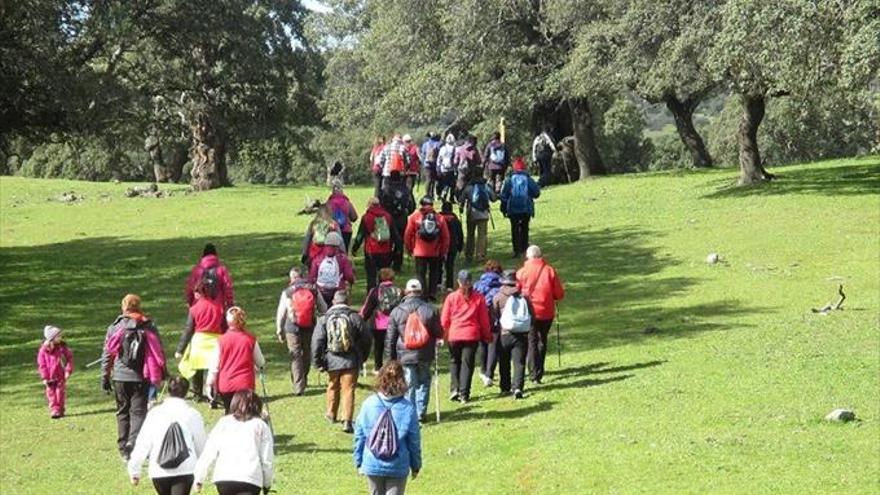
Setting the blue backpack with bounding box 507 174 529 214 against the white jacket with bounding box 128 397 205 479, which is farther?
the blue backpack with bounding box 507 174 529 214

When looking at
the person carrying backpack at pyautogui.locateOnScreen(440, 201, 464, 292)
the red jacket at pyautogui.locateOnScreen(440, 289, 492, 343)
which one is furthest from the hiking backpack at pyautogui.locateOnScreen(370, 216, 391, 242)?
the red jacket at pyautogui.locateOnScreen(440, 289, 492, 343)

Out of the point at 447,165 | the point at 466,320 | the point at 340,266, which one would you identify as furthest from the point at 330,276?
the point at 447,165

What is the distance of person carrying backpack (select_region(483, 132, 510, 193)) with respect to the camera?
3444 cm

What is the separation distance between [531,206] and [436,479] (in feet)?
47.6

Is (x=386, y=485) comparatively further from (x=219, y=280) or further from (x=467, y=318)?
(x=219, y=280)

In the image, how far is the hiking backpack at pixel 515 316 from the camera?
18766mm

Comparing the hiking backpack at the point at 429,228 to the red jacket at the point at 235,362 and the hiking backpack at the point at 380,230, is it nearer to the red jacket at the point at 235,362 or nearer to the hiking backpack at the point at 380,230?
the hiking backpack at the point at 380,230

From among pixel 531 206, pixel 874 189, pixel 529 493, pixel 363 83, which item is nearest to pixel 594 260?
pixel 531 206

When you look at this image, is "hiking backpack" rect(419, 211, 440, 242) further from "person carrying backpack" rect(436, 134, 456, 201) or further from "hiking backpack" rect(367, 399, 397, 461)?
"hiking backpack" rect(367, 399, 397, 461)

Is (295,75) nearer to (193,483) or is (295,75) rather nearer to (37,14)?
(37,14)

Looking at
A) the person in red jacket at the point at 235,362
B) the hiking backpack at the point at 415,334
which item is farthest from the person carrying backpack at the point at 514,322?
the person in red jacket at the point at 235,362

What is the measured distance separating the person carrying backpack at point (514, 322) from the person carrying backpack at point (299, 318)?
2.62 metres

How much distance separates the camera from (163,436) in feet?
39.2

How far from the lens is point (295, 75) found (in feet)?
186
